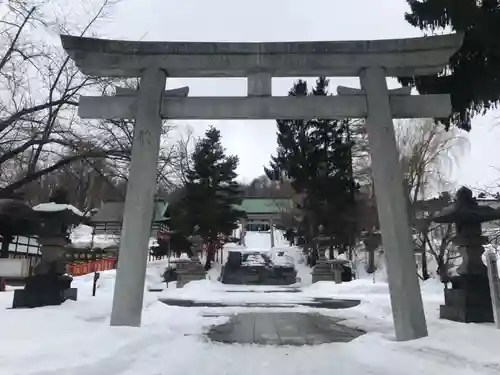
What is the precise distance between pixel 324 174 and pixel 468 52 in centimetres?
2303

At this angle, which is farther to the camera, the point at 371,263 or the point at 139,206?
the point at 371,263

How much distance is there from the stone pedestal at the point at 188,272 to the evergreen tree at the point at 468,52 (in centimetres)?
1975

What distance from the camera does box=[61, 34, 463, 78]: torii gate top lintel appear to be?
30.0 ft

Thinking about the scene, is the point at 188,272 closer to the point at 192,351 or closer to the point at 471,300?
the point at 471,300

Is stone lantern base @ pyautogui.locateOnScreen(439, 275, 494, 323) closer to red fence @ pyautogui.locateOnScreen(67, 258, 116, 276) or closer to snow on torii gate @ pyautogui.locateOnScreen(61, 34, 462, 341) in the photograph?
snow on torii gate @ pyautogui.locateOnScreen(61, 34, 462, 341)

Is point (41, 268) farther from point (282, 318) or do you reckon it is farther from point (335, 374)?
point (335, 374)

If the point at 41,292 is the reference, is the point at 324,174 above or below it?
above

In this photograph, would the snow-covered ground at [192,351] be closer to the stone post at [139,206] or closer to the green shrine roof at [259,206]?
the stone post at [139,206]

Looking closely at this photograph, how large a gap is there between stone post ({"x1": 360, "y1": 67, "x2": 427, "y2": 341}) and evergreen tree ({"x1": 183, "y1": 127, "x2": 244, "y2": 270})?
2378 centimetres

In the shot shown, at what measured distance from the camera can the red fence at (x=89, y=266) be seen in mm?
27159

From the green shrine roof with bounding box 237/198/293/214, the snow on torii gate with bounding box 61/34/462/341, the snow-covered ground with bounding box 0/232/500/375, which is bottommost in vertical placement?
the snow-covered ground with bounding box 0/232/500/375

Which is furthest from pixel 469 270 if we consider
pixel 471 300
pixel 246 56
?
pixel 246 56

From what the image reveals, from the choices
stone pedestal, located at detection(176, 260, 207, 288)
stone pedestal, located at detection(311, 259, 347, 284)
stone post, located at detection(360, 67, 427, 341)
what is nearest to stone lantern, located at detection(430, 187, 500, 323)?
stone post, located at detection(360, 67, 427, 341)

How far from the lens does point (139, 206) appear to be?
8992mm
